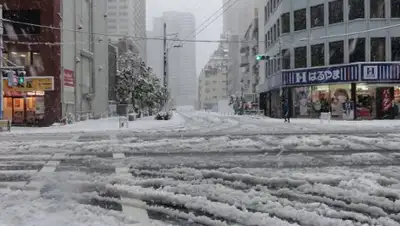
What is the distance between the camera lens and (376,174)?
866 cm

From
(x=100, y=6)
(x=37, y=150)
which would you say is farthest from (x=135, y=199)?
(x=100, y=6)

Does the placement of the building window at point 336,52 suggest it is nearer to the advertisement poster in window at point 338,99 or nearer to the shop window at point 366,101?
the advertisement poster in window at point 338,99

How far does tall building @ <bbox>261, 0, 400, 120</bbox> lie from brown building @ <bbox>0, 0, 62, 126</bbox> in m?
21.3

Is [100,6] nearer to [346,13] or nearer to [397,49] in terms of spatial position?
[346,13]

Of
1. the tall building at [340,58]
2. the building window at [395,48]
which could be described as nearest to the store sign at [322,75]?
the tall building at [340,58]

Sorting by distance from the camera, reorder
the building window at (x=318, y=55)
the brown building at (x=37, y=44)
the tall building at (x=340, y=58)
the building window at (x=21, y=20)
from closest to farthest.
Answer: the brown building at (x=37, y=44)
the building window at (x=21, y=20)
the tall building at (x=340, y=58)
the building window at (x=318, y=55)

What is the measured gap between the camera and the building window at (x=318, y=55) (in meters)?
41.4

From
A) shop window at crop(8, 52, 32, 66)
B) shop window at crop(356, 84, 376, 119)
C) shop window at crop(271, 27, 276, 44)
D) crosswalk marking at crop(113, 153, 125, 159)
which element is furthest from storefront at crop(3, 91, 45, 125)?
shop window at crop(271, 27, 276, 44)

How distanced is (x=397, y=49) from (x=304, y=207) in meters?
36.3

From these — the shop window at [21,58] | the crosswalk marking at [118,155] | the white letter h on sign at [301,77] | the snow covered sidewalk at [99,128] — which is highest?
the shop window at [21,58]

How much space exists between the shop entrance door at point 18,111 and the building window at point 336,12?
28.9 meters

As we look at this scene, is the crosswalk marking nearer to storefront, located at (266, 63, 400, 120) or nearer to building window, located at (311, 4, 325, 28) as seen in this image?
storefront, located at (266, 63, 400, 120)

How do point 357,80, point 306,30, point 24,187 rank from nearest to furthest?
point 24,187
point 357,80
point 306,30

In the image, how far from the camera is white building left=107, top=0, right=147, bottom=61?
130m
